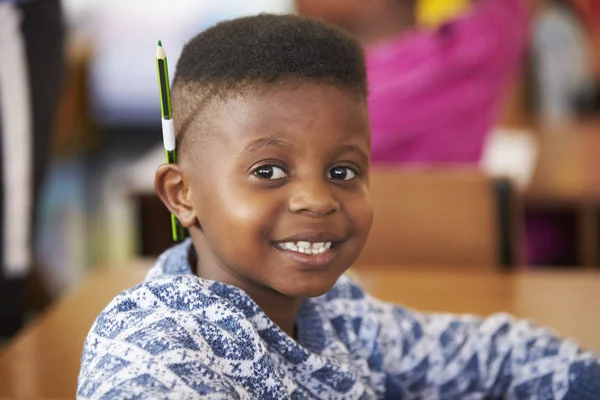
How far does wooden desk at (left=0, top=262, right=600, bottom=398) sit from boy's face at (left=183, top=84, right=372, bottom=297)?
45 cm

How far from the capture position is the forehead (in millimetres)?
808

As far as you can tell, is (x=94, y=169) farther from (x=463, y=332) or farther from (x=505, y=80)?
(x=463, y=332)

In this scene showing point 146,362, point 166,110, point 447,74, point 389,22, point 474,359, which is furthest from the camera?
point 389,22

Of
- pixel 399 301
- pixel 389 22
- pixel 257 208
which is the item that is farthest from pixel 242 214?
pixel 389 22

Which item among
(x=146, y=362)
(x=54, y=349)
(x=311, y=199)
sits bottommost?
(x=54, y=349)

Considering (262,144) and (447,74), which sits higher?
(447,74)

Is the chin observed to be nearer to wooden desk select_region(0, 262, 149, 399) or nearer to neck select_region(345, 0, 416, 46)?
wooden desk select_region(0, 262, 149, 399)

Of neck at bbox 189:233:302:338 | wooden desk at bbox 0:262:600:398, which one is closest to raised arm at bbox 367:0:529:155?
wooden desk at bbox 0:262:600:398

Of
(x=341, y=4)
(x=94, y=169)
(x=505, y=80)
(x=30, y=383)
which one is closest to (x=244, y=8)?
(x=341, y=4)

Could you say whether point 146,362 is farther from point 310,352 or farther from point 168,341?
point 310,352

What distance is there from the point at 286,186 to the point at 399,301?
706 millimetres

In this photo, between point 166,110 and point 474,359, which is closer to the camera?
point 166,110

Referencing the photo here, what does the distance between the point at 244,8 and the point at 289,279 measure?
545 cm

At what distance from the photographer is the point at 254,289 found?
2.89 ft
